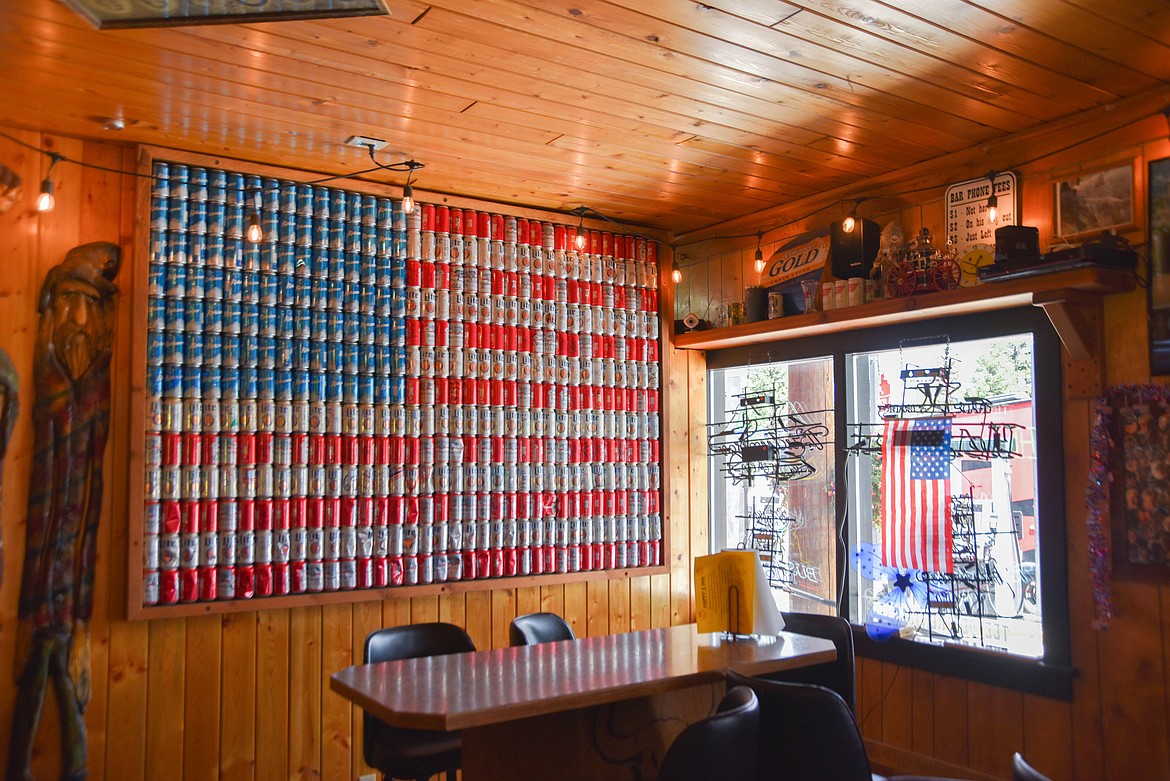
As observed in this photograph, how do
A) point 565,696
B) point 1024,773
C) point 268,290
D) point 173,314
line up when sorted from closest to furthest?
point 1024,773 → point 565,696 → point 173,314 → point 268,290

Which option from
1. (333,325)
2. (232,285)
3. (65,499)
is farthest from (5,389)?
(333,325)

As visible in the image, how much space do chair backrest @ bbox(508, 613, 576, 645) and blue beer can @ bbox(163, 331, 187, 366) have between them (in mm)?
1750

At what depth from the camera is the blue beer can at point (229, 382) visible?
→ 3883mm

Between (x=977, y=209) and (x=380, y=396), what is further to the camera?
(x=380, y=396)

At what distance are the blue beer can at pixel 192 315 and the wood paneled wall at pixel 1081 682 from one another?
3144 millimetres

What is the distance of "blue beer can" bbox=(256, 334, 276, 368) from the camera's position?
3.96 m

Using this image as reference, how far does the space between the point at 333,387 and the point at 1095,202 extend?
318cm

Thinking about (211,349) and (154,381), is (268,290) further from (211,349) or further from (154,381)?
(154,381)

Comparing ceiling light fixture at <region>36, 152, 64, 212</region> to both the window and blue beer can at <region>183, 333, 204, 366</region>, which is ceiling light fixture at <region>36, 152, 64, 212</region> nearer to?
blue beer can at <region>183, 333, 204, 366</region>

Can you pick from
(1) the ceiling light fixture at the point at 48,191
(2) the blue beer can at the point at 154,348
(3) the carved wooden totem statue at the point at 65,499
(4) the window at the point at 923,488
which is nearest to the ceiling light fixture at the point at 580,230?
(4) the window at the point at 923,488

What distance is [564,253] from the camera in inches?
190

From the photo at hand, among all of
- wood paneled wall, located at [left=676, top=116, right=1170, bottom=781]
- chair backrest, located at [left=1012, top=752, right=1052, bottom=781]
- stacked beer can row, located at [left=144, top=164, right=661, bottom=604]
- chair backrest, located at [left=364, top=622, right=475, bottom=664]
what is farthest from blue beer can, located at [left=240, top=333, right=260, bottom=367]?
chair backrest, located at [left=1012, top=752, right=1052, bottom=781]

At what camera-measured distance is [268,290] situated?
13.1 ft

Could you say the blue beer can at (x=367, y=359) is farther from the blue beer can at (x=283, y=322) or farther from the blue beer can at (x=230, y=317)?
the blue beer can at (x=230, y=317)
